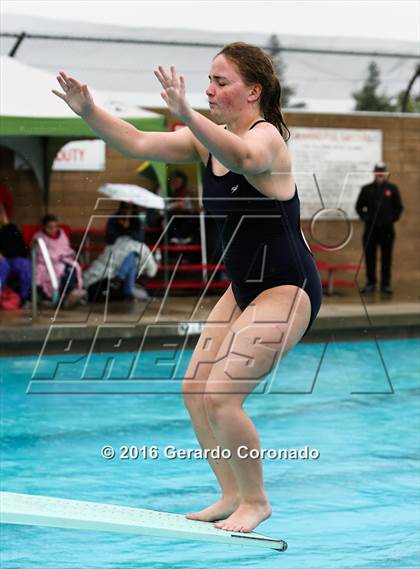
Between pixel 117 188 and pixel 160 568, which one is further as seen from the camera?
pixel 117 188

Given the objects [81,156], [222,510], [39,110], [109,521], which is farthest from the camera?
[81,156]

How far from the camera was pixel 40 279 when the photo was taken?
13.4 metres

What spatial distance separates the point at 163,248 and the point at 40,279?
2034 millimetres

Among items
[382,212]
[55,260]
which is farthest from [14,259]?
[382,212]

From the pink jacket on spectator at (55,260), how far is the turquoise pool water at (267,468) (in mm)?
1376

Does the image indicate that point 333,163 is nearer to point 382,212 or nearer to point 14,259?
point 382,212

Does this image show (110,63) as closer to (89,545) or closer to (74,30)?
(74,30)

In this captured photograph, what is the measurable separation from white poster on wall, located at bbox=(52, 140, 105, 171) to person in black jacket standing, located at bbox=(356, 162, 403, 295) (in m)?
3.64

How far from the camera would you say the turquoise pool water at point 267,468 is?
6.80m

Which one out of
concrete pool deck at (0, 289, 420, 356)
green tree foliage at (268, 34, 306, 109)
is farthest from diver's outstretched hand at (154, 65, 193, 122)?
green tree foliage at (268, 34, 306, 109)

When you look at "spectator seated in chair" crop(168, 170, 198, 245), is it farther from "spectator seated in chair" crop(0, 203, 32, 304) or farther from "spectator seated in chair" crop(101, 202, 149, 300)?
"spectator seated in chair" crop(0, 203, 32, 304)

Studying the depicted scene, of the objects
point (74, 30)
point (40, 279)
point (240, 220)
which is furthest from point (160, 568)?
point (74, 30)

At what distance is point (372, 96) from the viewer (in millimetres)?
17156

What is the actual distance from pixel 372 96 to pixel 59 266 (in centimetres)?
602
